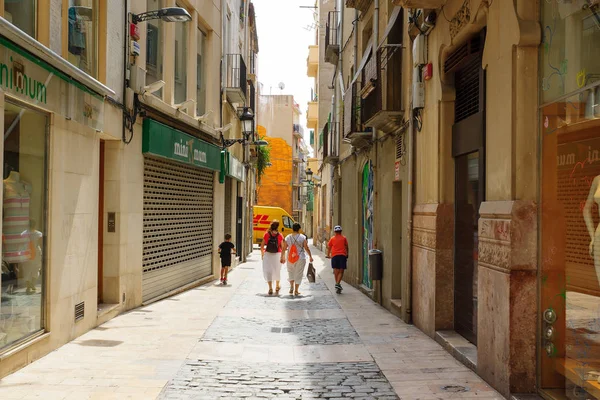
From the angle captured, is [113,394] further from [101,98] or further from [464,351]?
[101,98]

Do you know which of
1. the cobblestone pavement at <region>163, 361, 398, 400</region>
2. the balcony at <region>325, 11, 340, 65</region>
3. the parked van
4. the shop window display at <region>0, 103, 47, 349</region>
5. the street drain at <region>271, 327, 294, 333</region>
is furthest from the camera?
the parked van

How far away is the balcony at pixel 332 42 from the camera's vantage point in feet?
73.7

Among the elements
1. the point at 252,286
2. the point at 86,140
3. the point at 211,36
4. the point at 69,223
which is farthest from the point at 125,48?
the point at 252,286

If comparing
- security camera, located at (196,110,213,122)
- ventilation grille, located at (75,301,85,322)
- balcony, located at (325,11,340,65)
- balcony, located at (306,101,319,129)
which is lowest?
ventilation grille, located at (75,301,85,322)

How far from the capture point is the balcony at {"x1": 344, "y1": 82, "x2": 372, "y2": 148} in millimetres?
15039

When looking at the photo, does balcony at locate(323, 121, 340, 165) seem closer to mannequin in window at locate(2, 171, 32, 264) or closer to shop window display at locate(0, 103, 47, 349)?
shop window display at locate(0, 103, 47, 349)

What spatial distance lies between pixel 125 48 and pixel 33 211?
14.6ft

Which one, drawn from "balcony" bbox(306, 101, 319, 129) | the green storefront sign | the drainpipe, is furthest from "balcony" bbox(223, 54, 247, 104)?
"balcony" bbox(306, 101, 319, 129)

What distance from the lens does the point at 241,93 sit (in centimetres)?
1955

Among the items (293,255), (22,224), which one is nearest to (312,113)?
(293,255)

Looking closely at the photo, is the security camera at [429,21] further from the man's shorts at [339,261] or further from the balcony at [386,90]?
the man's shorts at [339,261]

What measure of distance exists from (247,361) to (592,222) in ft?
13.9

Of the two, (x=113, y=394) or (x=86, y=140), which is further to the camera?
(x=86, y=140)

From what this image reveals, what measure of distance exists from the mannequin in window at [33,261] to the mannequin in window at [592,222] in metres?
5.89
